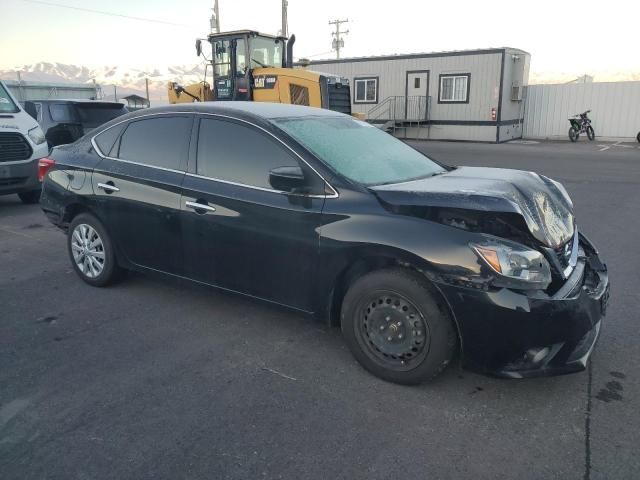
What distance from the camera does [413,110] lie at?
2509 centimetres

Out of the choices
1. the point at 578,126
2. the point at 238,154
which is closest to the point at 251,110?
the point at 238,154

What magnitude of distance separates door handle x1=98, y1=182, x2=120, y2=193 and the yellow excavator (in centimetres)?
866

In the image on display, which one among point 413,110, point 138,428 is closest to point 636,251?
point 138,428

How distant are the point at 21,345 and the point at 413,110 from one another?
76.5 ft

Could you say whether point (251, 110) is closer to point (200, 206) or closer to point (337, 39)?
point (200, 206)

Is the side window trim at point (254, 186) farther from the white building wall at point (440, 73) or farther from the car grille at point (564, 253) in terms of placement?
the white building wall at point (440, 73)

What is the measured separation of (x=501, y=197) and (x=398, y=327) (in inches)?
38.3

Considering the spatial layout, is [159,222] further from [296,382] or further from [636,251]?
[636,251]

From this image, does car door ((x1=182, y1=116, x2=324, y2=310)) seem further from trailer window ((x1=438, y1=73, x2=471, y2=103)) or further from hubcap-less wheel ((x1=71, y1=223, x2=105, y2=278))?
trailer window ((x1=438, y1=73, x2=471, y2=103))

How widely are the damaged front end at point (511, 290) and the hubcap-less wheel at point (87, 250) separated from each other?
2897 mm

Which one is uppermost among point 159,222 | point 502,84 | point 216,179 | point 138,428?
point 502,84

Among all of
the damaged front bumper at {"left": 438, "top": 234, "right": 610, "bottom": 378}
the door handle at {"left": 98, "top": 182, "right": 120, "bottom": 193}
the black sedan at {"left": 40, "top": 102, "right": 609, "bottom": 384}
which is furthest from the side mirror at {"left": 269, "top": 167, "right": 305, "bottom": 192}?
the door handle at {"left": 98, "top": 182, "right": 120, "bottom": 193}

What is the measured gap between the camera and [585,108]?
25094 millimetres

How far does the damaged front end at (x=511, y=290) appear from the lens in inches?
112
